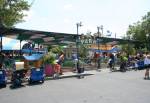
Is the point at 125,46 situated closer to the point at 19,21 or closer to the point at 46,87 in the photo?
the point at 19,21

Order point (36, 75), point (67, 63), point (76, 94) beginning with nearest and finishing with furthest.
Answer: point (76, 94), point (36, 75), point (67, 63)


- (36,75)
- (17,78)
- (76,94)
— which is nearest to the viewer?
(76,94)

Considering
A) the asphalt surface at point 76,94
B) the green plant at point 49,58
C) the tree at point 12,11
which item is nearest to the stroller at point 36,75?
the asphalt surface at point 76,94

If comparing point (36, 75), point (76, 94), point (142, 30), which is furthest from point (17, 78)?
point (142, 30)

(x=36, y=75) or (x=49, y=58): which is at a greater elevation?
(x=49, y=58)

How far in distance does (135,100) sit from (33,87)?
20.3 feet

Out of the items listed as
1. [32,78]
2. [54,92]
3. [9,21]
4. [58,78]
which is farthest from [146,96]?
[9,21]

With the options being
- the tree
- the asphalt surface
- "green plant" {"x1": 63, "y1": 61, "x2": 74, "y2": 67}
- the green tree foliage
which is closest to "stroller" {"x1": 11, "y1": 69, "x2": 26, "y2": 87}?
the asphalt surface

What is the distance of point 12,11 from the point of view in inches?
934

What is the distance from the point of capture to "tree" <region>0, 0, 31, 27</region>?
23.3m

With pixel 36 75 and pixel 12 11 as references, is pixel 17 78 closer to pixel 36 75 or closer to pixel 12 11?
pixel 36 75

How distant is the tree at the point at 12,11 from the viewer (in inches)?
916

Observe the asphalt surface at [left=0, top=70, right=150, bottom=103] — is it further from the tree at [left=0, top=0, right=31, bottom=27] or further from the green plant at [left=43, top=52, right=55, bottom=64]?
the tree at [left=0, top=0, right=31, bottom=27]

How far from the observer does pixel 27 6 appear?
2452 centimetres
